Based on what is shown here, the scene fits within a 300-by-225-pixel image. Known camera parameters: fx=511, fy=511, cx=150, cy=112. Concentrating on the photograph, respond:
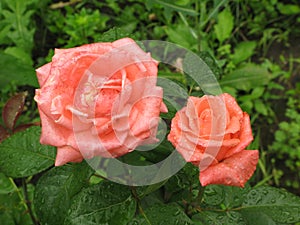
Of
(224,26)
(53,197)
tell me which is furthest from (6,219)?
(224,26)

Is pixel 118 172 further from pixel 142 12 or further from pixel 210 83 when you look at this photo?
pixel 142 12

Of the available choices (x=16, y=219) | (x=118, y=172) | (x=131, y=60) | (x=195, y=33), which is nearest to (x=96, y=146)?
(x=131, y=60)

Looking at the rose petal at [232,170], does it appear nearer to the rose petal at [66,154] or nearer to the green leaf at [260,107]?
the rose petal at [66,154]

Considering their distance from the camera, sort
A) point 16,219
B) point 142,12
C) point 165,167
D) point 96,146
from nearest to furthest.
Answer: point 96,146 < point 165,167 < point 16,219 < point 142,12

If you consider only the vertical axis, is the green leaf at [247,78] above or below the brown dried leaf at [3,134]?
below

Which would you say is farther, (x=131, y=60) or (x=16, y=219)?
(x=16, y=219)

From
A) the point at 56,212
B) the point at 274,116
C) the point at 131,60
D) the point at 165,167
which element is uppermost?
the point at 131,60

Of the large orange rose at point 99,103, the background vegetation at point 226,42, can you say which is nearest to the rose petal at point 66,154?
the large orange rose at point 99,103
